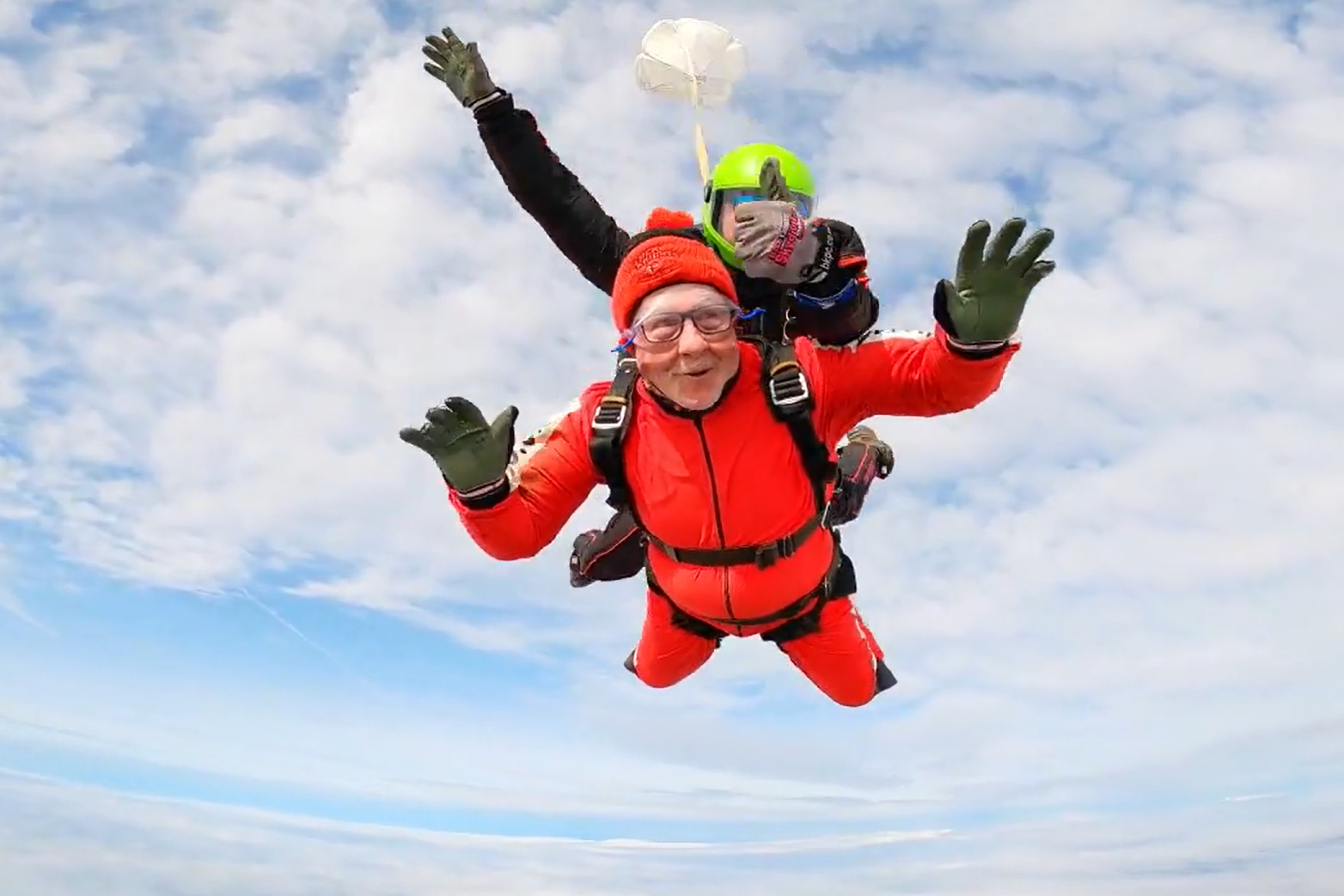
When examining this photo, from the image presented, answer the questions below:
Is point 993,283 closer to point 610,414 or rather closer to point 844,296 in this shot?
point 844,296

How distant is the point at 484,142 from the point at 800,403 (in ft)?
7.45

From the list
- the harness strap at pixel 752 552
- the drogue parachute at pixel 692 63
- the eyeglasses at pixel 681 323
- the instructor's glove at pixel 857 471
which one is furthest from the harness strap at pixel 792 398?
the drogue parachute at pixel 692 63

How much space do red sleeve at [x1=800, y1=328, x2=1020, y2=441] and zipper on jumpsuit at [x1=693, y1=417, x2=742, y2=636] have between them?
0.49 metres

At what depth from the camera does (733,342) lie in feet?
13.6

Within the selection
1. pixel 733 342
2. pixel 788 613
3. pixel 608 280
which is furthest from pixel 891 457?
pixel 608 280

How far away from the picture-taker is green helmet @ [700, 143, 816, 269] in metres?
4.29

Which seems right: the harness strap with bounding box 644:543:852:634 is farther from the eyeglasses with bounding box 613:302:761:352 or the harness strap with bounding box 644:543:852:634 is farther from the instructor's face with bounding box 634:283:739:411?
the eyeglasses with bounding box 613:302:761:352

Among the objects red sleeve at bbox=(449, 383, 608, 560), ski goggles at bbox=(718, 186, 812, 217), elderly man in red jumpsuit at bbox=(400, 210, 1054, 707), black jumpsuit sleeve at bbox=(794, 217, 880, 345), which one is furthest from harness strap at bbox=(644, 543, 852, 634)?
ski goggles at bbox=(718, 186, 812, 217)

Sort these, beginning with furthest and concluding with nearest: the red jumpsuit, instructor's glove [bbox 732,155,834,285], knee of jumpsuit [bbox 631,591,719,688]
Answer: knee of jumpsuit [bbox 631,591,719,688] → the red jumpsuit → instructor's glove [bbox 732,155,834,285]

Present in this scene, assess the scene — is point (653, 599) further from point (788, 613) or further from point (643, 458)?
point (643, 458)

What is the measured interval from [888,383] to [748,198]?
38.4 inches

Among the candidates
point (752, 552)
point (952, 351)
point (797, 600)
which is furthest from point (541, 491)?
point (952, 351)

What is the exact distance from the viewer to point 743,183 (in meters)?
4.29

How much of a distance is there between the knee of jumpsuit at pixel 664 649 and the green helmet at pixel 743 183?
188 centimetres
